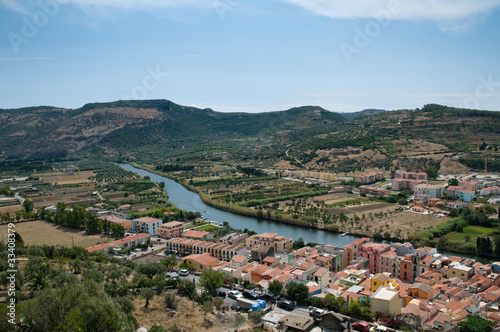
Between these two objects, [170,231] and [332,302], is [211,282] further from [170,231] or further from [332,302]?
[170,231]

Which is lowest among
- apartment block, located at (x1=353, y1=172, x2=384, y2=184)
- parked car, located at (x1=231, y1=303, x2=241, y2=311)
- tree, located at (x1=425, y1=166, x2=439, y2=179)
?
parked car, located at (x1=231, y1=303, x2=241, y2=311)

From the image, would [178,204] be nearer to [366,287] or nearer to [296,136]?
[366,287]

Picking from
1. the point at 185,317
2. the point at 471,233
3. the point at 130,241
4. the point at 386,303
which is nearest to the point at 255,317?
the point at 185,317

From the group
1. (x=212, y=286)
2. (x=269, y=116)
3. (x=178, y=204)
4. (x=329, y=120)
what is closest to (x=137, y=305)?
(x=212, y=286)

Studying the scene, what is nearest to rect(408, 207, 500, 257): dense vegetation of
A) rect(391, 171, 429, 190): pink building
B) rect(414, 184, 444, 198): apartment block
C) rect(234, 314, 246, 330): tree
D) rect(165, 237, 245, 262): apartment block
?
rect(414, 184, 444, 198): apartment block

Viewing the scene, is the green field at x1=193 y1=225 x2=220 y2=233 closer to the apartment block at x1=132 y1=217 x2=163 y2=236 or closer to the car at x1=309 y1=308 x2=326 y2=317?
the apartment block at x1=132 y1=217 x2=163 y2=236
